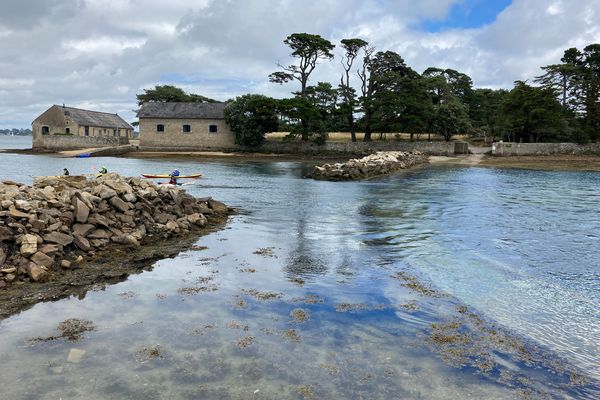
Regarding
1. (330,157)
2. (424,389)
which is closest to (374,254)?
(424,389)

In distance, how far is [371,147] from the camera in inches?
2372

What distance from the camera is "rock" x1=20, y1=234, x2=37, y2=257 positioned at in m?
9.62

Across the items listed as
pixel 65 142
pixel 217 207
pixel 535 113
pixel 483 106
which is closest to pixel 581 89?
pixel 535 113

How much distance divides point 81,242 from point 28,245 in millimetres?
1369

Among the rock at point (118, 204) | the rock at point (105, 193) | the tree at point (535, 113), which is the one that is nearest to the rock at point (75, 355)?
the rock at point (118, 204)

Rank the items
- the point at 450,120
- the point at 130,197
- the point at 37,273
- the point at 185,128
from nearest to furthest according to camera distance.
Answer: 1. the point at 37,273
2. the point at 130,197
3. the point at 450,120
4. the point at 185,128

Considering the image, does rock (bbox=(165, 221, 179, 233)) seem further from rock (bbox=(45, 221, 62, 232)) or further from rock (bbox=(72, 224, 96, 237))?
rock (bbox=(45, 221, 62, 232))

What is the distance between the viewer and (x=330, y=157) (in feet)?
190

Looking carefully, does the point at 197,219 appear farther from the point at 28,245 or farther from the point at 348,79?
the point at 348,79

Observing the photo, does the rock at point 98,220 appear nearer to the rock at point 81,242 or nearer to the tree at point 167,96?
the rock at point 81,242

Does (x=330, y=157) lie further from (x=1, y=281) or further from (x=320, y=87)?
(x=1, y=281)

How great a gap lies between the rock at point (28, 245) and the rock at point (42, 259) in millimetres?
106

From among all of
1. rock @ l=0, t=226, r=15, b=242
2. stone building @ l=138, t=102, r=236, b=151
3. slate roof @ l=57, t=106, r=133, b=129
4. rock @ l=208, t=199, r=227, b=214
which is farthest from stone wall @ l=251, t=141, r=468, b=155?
rock @ l=0, t=226, r=15, b=242

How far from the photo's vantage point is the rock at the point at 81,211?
11.6 m
